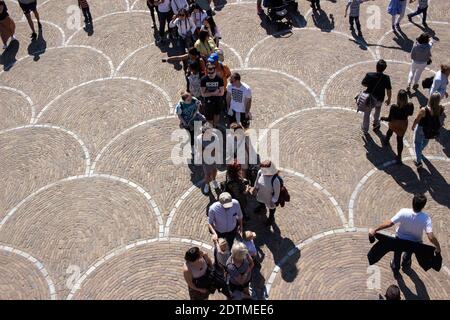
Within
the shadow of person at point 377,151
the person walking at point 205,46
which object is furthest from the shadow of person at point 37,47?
the shadow of person at point 377,151

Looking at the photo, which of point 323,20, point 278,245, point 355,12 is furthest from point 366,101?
point 323,20

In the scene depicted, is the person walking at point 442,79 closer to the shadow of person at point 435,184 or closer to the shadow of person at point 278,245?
the shadow of person at point 435,184

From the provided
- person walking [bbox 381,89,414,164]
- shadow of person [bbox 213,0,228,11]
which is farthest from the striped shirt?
person walking [bbox 381,89,414,164]

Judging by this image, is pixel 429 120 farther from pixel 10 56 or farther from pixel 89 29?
pixel 10 56

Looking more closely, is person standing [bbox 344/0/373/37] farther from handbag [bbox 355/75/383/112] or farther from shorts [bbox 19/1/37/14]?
shorts [bbox 19/1/37/14]

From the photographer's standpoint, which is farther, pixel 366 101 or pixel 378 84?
pixel 366 101

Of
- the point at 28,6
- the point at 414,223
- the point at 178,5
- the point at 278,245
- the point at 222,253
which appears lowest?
the point at 278,245
